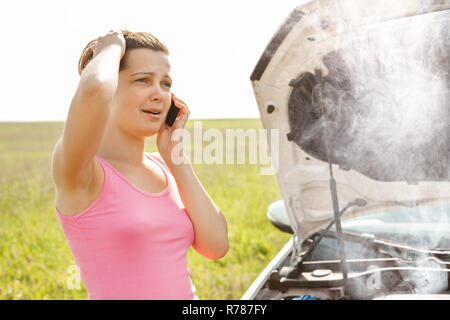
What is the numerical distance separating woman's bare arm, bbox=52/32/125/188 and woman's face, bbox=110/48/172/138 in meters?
0.19

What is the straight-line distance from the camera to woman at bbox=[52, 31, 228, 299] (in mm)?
1185

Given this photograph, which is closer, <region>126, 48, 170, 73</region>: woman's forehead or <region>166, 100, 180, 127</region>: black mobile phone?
<region>126, 48, 170, 73</region>: woman's forehead

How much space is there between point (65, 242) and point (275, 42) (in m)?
4.53

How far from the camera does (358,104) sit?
2.05 meters

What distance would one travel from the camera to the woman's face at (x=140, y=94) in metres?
1.44

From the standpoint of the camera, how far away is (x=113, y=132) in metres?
1.49

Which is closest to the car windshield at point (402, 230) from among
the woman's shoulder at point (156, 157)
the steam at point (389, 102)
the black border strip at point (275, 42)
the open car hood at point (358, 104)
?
the open car hood at point (358, 104)

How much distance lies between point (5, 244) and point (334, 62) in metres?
5.02

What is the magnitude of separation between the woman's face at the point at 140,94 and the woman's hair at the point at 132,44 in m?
0.01

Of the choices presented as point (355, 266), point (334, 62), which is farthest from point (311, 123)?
point (355, 266)

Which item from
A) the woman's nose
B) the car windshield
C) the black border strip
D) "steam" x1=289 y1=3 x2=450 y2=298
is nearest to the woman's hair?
the woman's nose

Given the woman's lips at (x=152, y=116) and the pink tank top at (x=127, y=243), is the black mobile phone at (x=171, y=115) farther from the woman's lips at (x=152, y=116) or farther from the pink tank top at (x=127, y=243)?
the pink tank top at (x=127, y=243)

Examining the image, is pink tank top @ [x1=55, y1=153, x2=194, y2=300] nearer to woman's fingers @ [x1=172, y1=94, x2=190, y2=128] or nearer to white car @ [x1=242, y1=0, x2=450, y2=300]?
woman's fingers @ [x1=172, y1=94, x2=190, y2=128]

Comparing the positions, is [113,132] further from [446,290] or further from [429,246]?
[429,246]
